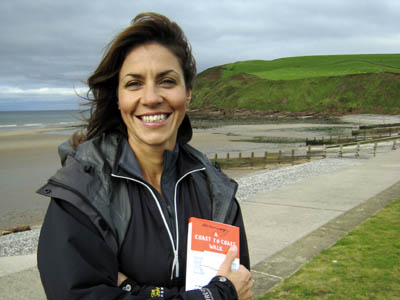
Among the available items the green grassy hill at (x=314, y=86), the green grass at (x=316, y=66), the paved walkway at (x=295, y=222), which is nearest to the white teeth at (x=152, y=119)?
the paved walkway at (x=295, y=222)

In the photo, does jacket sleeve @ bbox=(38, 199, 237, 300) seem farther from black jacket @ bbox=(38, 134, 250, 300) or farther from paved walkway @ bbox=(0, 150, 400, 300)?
paved walkway @ bbox=(0, 150, 400, 300)

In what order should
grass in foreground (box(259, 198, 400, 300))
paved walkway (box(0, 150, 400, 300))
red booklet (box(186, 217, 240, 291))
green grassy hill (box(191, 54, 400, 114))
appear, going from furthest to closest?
green grassy hill (box(191, 54, 400, 114)) → paved walkway (box(0, 150, 400, 300)) → grass in foreground (box(259, 198, 400, 300)) → red booklet (box(186, 217, 240, 291))

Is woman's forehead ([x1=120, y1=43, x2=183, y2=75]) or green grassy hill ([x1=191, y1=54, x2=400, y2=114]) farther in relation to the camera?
green grassy hill ([x1=191, y1=54, x2=400, y2=114])

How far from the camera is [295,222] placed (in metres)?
6.62

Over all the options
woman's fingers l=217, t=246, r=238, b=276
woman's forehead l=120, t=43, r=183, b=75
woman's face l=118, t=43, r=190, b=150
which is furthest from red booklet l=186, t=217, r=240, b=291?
woman's forehead l=120, t=43, r=183, b=75

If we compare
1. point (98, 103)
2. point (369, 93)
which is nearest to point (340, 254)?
point (98, 103)

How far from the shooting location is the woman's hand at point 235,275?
1.80m

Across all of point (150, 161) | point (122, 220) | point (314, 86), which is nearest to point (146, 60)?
point (150, 161)

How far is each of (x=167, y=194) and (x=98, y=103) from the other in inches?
26.7

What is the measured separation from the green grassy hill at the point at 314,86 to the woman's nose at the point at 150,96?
226ft

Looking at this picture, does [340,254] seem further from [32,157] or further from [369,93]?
[369,93]

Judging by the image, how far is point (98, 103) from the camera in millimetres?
2150

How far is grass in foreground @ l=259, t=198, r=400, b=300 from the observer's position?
12.3 ft

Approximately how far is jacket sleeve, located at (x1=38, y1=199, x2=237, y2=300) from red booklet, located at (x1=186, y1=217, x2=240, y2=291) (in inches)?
11.6
